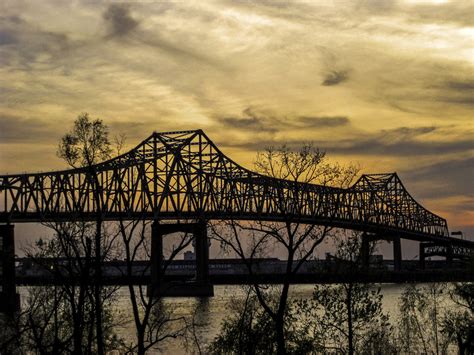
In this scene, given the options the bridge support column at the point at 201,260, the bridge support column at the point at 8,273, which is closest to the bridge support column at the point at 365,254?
the bridge support column at the point at 8,273

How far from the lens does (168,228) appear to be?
137625mm

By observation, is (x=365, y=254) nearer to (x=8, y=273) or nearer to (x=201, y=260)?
(x=8, y=273)

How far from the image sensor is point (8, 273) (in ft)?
358

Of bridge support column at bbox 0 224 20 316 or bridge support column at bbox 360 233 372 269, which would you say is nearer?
bridge support column at bbox 360 233 372 269

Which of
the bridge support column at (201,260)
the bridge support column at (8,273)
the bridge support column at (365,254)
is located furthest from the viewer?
the bridge support column at (201,260)

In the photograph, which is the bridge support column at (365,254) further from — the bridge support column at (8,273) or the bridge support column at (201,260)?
the bridge support column at (201,260)

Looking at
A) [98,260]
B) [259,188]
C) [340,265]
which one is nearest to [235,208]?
[259,188]

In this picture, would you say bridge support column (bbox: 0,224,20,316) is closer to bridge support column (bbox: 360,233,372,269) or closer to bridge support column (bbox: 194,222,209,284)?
bridge support column (bbox: 194,222,209,284)

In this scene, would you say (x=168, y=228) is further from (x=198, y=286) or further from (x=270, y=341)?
(x=270, y=341)

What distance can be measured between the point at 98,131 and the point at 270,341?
14.8 m

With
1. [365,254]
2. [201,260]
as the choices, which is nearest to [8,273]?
[201,260]

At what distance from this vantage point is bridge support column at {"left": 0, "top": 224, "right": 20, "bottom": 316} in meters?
97.2

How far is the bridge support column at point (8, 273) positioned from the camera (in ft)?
Answer: 319

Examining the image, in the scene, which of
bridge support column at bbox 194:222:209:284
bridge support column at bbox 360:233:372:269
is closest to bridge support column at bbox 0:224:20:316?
bridge support column at bbox 194:222:209:284
